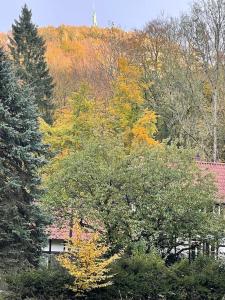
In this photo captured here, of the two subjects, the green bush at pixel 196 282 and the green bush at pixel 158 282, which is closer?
the green bush at pixel 158 282

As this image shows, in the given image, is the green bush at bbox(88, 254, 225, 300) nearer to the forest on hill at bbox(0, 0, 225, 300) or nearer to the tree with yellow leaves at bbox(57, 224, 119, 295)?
the forest on hill at bbox(0, 0, 225, 300)

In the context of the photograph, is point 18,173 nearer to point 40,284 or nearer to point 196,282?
point 40,284

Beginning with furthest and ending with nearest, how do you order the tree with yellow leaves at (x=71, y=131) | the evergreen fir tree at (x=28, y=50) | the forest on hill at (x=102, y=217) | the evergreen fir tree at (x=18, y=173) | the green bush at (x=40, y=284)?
the evergreen fir tree at (x=28, y=50), the tree with yellow leaves at (x=71, y=131), the evergreen fir tree at (x=18, y=173), the forest on hill at (x=102, y=217), the green bush at (x=40, y=284)

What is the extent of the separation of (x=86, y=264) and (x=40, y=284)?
1.78m

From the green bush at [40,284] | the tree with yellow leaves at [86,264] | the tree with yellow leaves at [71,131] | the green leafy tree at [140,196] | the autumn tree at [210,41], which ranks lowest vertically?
the green bush at [40,284]

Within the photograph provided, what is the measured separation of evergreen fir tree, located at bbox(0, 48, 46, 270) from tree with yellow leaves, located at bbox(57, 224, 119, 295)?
251cm

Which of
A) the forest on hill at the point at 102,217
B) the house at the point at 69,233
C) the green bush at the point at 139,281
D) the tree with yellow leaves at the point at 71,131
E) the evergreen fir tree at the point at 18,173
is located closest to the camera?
the forest on hill at the point at 102,217

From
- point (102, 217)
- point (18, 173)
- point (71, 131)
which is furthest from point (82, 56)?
point (102, 217)

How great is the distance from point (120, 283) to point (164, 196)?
3323 mm

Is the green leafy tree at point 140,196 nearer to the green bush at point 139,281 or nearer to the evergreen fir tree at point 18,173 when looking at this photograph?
the evergreen fir tree at point 18,173

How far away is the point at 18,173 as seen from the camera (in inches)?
773

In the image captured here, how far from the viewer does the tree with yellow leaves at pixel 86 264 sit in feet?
54.1

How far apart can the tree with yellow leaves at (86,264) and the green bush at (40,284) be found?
516 mm

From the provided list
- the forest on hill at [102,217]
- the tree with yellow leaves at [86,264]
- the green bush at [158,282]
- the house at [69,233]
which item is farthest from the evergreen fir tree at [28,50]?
the tree with yellow leaves at [86,264]
